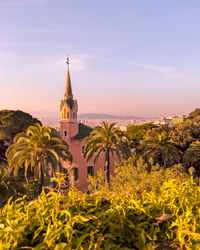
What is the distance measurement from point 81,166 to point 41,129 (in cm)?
1556

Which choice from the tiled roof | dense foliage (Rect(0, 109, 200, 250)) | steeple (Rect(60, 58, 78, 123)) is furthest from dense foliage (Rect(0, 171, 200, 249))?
steeple (Rect(60, 58, 78, 123))

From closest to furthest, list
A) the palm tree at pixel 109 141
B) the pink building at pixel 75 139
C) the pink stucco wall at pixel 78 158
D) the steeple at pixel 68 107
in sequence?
1. the palm tree at pixel 109 141
2. the pink stucco wall at pixel 78 158
3. the pink building at pixel 75 139
4. the steeple at pixel 68 107

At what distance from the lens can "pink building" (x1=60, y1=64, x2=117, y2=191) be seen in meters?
36.5

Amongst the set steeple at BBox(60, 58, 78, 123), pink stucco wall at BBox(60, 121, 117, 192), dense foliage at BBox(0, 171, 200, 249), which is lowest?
pink stucco wall at BBox(60, 121, 117, 192)

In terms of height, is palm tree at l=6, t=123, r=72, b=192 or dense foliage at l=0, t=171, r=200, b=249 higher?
dense foliage at l=0, t=171, r=200, b=249

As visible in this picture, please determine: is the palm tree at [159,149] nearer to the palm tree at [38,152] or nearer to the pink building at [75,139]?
the pink building at [75,139]

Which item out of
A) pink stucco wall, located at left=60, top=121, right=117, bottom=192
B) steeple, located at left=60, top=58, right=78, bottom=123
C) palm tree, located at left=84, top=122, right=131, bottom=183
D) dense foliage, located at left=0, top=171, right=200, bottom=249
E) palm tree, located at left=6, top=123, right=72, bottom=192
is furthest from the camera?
steeple, located at left=60, top=58, right=78, bottom=123

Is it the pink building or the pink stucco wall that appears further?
the pink building

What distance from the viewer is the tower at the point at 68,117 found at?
124 feet

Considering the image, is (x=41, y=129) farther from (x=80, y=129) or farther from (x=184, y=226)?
(x=184, y=226)

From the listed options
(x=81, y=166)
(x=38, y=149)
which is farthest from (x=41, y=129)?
(x=81, y=166)

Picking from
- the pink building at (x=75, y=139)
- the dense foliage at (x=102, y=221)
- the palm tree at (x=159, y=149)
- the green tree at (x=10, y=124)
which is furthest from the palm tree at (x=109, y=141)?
the green tree at (x=10, y=124)

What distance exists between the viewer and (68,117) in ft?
126

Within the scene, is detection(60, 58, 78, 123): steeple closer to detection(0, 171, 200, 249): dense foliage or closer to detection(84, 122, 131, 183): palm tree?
detection(84, 122, 131, 183): palm tree
